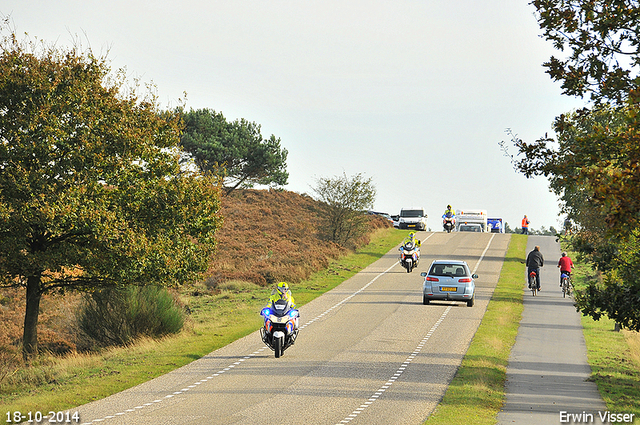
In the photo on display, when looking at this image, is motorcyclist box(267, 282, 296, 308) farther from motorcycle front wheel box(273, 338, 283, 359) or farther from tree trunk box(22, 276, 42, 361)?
tree trunk box(22, 276, 42, 361)

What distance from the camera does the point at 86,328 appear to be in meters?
21.7

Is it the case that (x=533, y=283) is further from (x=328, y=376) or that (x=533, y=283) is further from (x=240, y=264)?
(x=328, y=376)

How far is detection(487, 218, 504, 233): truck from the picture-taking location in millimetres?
70375

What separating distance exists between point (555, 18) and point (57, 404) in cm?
1060

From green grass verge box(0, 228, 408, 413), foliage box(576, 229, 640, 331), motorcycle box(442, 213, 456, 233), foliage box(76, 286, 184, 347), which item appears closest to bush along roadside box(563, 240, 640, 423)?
foliage box(576, 229, 640, 331)

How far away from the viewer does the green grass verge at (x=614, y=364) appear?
44.5 ft

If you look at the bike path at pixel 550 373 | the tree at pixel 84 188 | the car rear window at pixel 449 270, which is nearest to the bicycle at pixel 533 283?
the bike path at pixel 550 373

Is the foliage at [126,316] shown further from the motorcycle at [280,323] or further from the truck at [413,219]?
the truck at [413,219]

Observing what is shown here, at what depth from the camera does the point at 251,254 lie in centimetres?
4316

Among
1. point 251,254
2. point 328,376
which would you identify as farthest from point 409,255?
point 328,376

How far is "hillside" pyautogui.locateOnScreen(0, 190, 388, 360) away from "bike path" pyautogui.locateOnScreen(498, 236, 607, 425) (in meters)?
10.4

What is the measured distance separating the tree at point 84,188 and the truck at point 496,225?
5303cm

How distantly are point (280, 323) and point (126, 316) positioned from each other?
742 centimetres

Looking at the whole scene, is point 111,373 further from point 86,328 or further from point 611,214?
point 611,214
